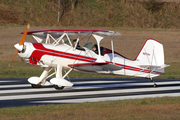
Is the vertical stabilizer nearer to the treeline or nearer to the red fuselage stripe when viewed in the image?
the red fuselage stripe

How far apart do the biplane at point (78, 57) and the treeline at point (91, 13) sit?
3470 centimetres

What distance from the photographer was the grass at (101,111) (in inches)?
331

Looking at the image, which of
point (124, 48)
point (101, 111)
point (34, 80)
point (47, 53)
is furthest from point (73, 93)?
point (124, 48)

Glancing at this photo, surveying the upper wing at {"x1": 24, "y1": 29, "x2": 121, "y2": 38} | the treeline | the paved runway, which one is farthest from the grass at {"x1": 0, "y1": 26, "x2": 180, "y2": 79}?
the treeline

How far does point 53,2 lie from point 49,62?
44028mm

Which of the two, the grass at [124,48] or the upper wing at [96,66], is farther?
the grass at [124,48]

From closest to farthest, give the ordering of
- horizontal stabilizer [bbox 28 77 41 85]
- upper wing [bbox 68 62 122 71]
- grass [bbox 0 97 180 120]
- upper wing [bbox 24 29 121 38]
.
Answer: grass [bbox 0 97 180 120] → upper wing [bbox 68 62 122 71] → upper wing [bbox 24 29 121 38] → horizontal stabilizer [bbox 28 77 41 85]

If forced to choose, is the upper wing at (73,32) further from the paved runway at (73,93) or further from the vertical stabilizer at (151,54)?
the paved runway at (73,93)

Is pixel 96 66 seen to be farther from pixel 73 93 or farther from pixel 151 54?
pixel 151 54

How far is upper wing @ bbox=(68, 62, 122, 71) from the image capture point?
44.8 ft

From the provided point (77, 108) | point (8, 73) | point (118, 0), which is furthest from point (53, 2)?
point (77, 108)

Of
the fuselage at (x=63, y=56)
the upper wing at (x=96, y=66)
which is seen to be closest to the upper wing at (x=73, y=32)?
the fuselage at (x=63, y=56)

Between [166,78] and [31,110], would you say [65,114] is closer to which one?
[31,110]

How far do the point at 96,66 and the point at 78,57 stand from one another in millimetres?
923
